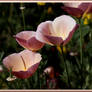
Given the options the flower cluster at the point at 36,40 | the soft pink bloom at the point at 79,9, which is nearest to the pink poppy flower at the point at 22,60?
the flower cluster at the point at 36,40

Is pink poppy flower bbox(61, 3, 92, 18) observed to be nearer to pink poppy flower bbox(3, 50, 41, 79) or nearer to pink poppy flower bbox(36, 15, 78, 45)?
pink poppy flower bbox(36, 15, 78, 45)

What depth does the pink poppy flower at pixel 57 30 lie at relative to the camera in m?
0.64

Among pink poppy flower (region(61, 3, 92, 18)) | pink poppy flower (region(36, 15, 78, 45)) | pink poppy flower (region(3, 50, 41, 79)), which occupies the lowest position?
pink poppy flower (region(3, 50, 41, 79))

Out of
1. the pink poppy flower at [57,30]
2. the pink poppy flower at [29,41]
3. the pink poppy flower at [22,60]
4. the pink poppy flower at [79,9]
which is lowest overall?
the pink poppy flower at [22,60]

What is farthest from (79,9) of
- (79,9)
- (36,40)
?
(36,40)

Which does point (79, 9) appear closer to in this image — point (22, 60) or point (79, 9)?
point (79, 9)

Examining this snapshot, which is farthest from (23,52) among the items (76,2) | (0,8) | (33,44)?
(0,8)

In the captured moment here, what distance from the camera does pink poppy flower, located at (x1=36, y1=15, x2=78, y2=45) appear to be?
0.64 meters

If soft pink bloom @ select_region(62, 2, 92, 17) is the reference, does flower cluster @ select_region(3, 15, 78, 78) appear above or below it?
below

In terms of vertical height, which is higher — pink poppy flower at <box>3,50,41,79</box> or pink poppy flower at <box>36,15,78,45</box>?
pink poppy flower at <box>36,15,78,45</box>

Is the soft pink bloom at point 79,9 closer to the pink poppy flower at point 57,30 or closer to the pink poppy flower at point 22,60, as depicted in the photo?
the pink poppy flower at point 57,30

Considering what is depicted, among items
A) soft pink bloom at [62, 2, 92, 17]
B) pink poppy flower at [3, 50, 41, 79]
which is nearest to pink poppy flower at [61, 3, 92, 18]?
soft pink bloom at [62, 2, 92, 17]

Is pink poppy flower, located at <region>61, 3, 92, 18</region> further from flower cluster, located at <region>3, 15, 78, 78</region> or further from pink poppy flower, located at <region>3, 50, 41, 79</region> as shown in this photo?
pink poppy flower, located at <region>3, 50, 41, 79</region>

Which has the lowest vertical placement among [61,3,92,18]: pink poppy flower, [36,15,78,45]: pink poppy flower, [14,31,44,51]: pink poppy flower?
[14,31,44,51]: pink poppy flower
